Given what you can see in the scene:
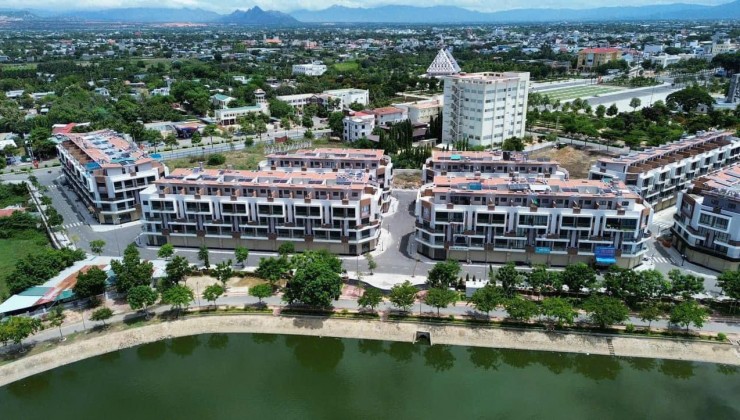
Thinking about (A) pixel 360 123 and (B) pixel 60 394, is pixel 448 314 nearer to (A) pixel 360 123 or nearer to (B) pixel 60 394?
(B) pixel 60 394

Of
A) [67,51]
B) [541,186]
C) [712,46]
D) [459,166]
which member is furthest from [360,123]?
[67,51]

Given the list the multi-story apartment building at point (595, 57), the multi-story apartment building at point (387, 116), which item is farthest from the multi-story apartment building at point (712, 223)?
the multi-story apartment building at point (595, 57)

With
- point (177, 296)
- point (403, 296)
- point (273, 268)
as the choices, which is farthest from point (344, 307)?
point (177, 296)

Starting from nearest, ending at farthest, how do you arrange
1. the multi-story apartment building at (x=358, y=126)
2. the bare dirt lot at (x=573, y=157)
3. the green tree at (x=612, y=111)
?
1. the bare dirt lot at (x=573, y=157)
2. the multi-story apartment building at (x=358, y=126)
3. the green tree at (x=612, y=111)

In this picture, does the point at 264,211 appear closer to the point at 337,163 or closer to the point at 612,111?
the point at 337,163

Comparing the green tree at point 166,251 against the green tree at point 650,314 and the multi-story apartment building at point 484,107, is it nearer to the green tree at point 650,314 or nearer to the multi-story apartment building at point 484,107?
the green tree at point 650,314

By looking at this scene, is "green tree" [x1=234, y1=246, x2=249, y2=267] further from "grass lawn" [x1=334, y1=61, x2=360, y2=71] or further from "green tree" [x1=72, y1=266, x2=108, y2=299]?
"grass lawn" [x1=334, y1=61, x2=360, y2=71]
